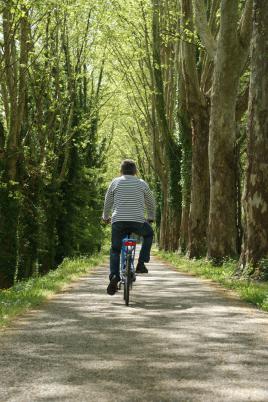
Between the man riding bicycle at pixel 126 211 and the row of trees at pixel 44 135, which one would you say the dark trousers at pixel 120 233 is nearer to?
the man riding bicycle at pixel 126 211

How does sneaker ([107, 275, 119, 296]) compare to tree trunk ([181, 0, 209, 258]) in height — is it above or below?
below

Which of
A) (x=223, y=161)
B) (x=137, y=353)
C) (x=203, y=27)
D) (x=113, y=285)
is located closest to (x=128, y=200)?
(x=113, y=285)

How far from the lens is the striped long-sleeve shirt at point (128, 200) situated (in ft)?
31.0

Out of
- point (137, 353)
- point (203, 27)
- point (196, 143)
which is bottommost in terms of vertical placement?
point (137, 353)

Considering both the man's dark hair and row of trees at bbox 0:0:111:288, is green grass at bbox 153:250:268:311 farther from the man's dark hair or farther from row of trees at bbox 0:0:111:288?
row of trees at bbox 0:0:111:288

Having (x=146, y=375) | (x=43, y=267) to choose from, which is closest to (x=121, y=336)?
(x=146, y=375)

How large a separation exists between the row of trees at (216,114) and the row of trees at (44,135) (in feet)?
10.2

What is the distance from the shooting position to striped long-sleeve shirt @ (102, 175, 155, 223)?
31.0 feet

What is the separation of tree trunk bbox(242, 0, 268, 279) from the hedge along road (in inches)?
105

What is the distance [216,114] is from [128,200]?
8086mm

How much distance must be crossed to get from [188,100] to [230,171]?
15.7 ft

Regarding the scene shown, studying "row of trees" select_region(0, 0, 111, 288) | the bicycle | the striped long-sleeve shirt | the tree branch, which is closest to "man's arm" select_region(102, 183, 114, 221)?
the striped long-sleeve shirt

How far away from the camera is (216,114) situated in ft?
55.6

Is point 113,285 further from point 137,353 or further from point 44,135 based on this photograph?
point 44,135
